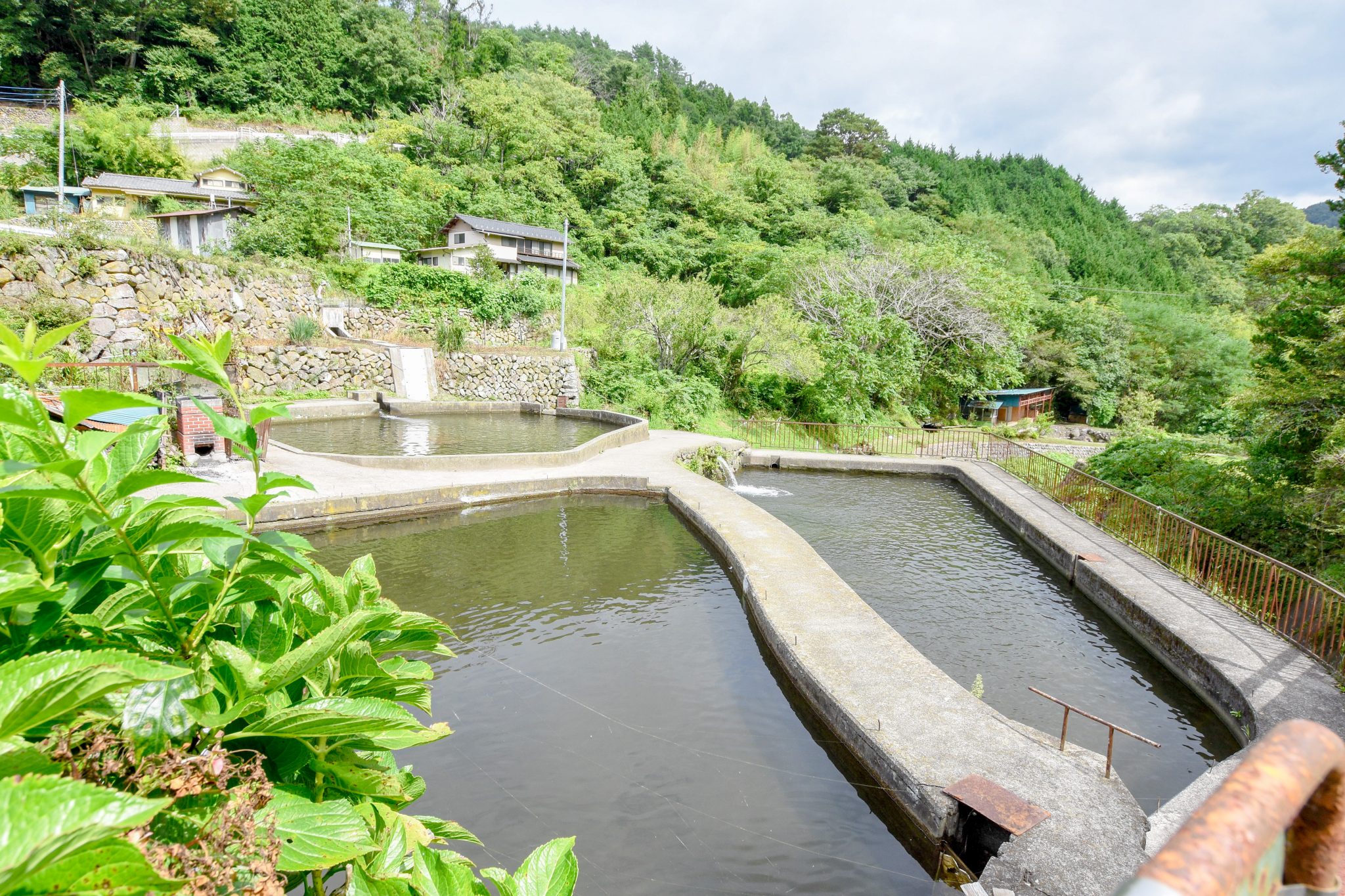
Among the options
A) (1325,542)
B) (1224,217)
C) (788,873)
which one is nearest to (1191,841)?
(788,873)

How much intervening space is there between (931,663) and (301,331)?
21.8 m

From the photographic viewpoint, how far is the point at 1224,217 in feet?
215

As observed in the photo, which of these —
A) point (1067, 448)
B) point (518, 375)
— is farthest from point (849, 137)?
point (518, 375)

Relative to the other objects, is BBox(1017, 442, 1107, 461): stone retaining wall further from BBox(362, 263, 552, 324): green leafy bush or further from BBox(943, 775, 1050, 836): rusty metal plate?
BBox(943, 775, 1050, 836): rusty metal plate

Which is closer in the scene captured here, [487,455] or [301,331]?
[487,455]

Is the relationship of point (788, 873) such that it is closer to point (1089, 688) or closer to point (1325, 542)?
point (1089, 688)

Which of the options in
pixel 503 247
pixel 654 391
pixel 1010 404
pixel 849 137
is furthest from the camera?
pixel 849 137

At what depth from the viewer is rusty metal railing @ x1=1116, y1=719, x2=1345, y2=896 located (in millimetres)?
376

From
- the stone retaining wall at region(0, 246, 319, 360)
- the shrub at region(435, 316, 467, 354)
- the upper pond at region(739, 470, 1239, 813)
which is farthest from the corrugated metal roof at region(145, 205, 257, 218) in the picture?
the upper pond at region(739, 470, 1239, 813)

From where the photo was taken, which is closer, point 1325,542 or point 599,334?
point 1325,542

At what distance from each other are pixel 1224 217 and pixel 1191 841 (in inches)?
3383

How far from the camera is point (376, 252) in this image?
3023cm

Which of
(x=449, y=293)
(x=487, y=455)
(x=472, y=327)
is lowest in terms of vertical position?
(x=487, y=455)

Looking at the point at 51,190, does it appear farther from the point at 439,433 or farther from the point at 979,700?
the point at 979,700
